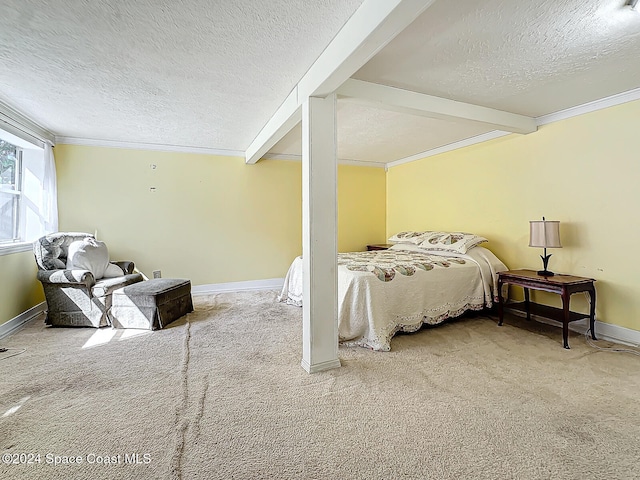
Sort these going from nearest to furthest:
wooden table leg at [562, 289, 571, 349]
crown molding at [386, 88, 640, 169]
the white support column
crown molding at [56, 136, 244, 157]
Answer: the white support column
wooden table leg at [562, 289, 571, 349]
crown molding at [386, 88, 640, 169]
crown molding at [56, 136, 244, 157]

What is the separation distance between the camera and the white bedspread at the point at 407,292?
8.80ft

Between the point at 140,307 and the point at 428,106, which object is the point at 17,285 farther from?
the point at 428,106

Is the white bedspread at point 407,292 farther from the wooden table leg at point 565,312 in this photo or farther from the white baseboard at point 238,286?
the white baseboard at point 238,286

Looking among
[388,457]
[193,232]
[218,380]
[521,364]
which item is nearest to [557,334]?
[521,364]

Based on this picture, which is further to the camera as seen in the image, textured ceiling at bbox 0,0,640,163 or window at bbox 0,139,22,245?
window at bbox 0,139,22,245

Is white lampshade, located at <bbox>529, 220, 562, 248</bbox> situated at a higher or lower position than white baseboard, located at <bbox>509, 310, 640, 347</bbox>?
higher

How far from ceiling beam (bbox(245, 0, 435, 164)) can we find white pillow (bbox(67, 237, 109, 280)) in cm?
270

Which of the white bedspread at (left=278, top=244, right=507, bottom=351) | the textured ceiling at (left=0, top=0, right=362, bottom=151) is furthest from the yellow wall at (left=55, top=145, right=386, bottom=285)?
the white bedspread at (left=278, top=244, right=507, bottom=351)

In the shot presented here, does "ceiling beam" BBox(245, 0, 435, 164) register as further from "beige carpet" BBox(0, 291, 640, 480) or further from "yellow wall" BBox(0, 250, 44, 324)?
"yellow wall" BBox(0, 250, 44, 324)

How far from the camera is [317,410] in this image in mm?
1747

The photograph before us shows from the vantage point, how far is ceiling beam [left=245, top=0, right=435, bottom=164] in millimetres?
1425

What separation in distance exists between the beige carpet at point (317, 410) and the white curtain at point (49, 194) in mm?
1516

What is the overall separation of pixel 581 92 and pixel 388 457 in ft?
10.8

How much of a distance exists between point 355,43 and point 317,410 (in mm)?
2037
